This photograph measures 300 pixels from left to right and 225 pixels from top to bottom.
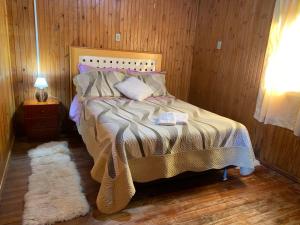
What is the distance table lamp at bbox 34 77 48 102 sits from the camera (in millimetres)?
2889

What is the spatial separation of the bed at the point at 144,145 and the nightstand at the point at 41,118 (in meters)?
0.42

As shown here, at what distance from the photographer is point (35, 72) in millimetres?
3105

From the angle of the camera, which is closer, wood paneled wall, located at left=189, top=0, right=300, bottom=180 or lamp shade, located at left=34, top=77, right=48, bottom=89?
wood paneled wall, located at left=189, top=0, right=300, bottom=180

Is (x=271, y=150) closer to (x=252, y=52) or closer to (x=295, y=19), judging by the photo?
(x=252, y=52)

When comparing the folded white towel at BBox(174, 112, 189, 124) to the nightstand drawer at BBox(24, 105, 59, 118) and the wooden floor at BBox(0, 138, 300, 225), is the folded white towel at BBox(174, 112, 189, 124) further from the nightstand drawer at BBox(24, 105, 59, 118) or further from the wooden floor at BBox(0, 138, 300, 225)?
the nightstand drawer at BBox(24, 105, 59, 118)

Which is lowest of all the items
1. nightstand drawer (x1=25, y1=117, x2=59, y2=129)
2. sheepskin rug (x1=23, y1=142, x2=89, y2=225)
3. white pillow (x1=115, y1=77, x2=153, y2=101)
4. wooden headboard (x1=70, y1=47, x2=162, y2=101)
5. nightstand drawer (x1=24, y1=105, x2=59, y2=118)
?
sheepskin rug (x1=23, y1=142, x2=89, y2=225)

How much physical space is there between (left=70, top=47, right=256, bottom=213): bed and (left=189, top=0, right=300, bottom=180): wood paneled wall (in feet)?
2.22

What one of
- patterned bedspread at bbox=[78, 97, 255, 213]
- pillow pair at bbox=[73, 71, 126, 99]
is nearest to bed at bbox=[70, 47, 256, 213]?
patterned bedspread at bbox=[78, 97, 255, 213]

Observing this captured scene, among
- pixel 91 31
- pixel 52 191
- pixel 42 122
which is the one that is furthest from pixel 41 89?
pixel 52 191

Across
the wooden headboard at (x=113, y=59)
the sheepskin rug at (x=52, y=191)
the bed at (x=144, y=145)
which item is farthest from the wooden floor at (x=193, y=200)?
the wooden headboard at (x=113, y=59)

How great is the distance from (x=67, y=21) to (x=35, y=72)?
2.78 ft

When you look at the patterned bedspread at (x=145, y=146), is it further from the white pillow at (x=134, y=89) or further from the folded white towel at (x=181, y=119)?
→ the white pillow at (x=134, y=89)

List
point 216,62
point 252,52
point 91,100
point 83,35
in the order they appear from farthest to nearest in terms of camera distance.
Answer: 1. point 216,62
2. point 83,35
3. point 252,52
4. point 91,100

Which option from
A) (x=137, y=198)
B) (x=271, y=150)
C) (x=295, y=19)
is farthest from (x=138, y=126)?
(x=295, y=19)
